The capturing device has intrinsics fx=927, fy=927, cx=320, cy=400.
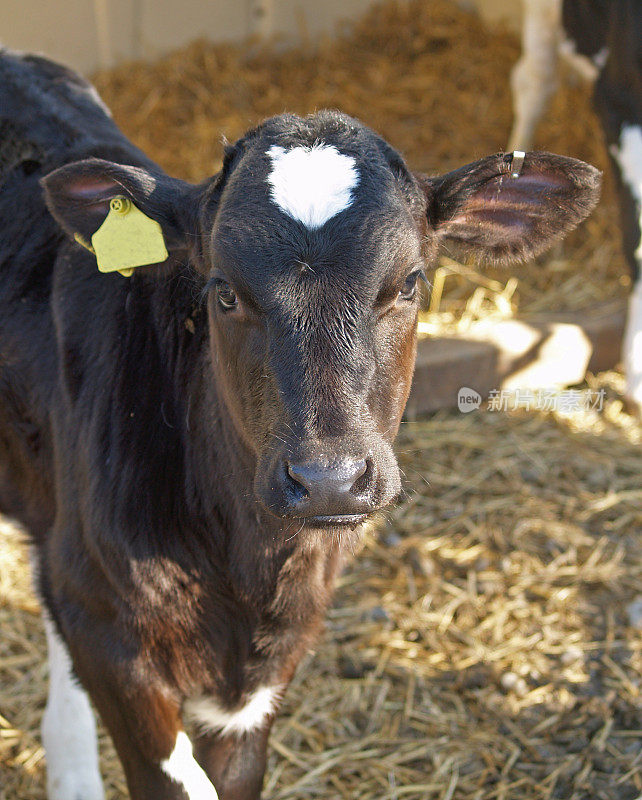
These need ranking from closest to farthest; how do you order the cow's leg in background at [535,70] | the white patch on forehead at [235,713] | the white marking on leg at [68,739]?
the white patch on forehead at [235,713], the white marking on leg at [68,739], the cow's leg in background at [535,70]

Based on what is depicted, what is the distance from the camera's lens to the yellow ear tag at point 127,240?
7.44 ft

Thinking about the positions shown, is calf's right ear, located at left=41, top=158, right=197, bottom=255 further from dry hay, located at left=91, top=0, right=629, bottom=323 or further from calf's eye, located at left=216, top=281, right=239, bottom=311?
dry hay, located at left=91, top=0, right=629, bottom=323

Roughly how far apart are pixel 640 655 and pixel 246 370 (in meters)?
2.11

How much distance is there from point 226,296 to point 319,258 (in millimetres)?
255

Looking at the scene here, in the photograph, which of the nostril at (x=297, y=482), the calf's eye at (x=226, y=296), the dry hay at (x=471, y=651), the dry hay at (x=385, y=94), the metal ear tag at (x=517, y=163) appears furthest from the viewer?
the dry hay at (x=385, y=94)

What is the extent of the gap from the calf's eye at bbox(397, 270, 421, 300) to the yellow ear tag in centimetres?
61

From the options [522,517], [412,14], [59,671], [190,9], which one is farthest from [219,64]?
[59,671]

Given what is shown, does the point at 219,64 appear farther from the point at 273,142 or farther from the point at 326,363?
the point at 326,363

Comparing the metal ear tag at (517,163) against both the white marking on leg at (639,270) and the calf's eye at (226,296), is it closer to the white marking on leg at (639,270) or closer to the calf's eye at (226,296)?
the calf's eye at (226,296)

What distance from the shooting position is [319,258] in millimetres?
1952

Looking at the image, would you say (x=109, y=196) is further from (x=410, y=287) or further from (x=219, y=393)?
(x=410, y=287)

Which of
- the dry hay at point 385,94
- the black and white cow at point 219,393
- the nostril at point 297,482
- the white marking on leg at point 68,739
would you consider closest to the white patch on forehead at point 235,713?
the black and white cow at point 219,393

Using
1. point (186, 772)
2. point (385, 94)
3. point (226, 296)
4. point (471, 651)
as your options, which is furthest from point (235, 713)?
point (385, 94)

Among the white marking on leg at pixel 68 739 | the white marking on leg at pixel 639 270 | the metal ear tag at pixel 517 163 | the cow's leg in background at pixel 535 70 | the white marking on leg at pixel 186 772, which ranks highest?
the cow's leg in background at pixel 535 70
